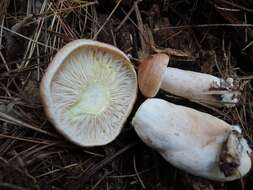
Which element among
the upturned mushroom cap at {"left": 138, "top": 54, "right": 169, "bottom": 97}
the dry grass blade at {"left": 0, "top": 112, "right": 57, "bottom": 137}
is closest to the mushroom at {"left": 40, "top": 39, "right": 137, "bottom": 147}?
the upturned mushroom cap at {"left": 138, "top": 54, "right": 169, "bottom": 97}

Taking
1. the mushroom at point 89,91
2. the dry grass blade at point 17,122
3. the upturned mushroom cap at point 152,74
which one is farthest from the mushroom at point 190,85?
the dry grass blade at point 17,122

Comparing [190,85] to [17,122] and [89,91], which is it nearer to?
[89,91]

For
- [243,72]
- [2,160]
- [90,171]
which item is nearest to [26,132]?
[2,160]

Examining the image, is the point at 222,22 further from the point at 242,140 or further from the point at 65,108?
the point at 65,108

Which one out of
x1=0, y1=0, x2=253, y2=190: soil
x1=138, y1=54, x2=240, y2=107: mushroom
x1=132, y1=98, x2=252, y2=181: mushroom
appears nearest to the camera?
x1=132, y1=98, x2=252, y2=181: mushroom

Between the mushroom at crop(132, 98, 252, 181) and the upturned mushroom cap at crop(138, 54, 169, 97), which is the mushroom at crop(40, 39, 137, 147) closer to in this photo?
the upturned mushroom cap at crop(138, 54, 169, 97)

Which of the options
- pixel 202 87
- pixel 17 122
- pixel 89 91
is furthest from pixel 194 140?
pixel 17 122
